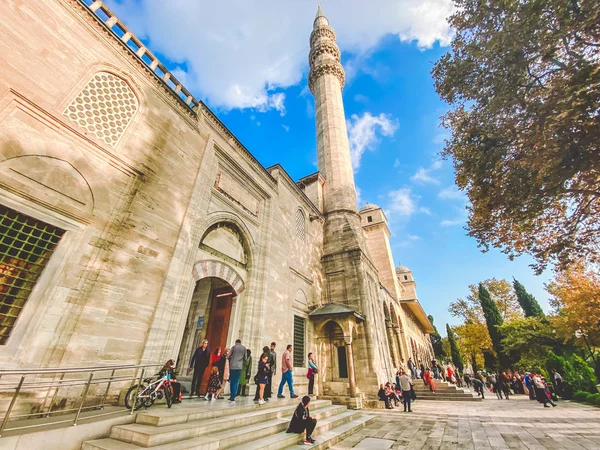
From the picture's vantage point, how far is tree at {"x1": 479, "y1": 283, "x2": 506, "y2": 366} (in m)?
23.2

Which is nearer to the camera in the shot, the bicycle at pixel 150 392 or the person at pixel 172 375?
the bicycle at pixel 150 392

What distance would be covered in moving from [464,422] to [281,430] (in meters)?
5.39

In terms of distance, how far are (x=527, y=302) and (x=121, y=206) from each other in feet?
145

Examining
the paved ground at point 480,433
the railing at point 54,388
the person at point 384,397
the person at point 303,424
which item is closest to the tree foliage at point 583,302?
the paved ground at point 480,433

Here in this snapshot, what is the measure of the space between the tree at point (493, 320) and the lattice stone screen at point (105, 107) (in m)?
31.5

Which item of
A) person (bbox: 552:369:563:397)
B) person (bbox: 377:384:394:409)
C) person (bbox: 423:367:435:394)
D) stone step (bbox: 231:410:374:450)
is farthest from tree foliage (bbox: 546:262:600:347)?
stone step (bbox: 231:410:374:450)

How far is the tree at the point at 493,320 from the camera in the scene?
2324cm

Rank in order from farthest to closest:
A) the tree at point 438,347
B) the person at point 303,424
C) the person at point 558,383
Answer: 1. the tree at point 438,347
2. the person at point 558,383
3. the person at point 303,424

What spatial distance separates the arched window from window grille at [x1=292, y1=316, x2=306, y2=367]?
3868 mm

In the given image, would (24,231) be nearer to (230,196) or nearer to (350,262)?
(230,196)

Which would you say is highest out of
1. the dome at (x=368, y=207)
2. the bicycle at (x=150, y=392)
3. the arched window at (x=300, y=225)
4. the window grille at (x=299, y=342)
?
the dome at (x=368, y=207)

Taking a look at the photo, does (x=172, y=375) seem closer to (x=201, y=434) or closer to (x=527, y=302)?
(x=201, y=434)

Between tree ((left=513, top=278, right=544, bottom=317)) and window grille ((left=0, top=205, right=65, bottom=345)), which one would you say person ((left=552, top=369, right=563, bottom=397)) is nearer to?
tree ((left=513, top=278, right=544, bottom=317))

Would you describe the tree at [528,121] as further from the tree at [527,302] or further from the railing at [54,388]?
the tree at [527,302]
